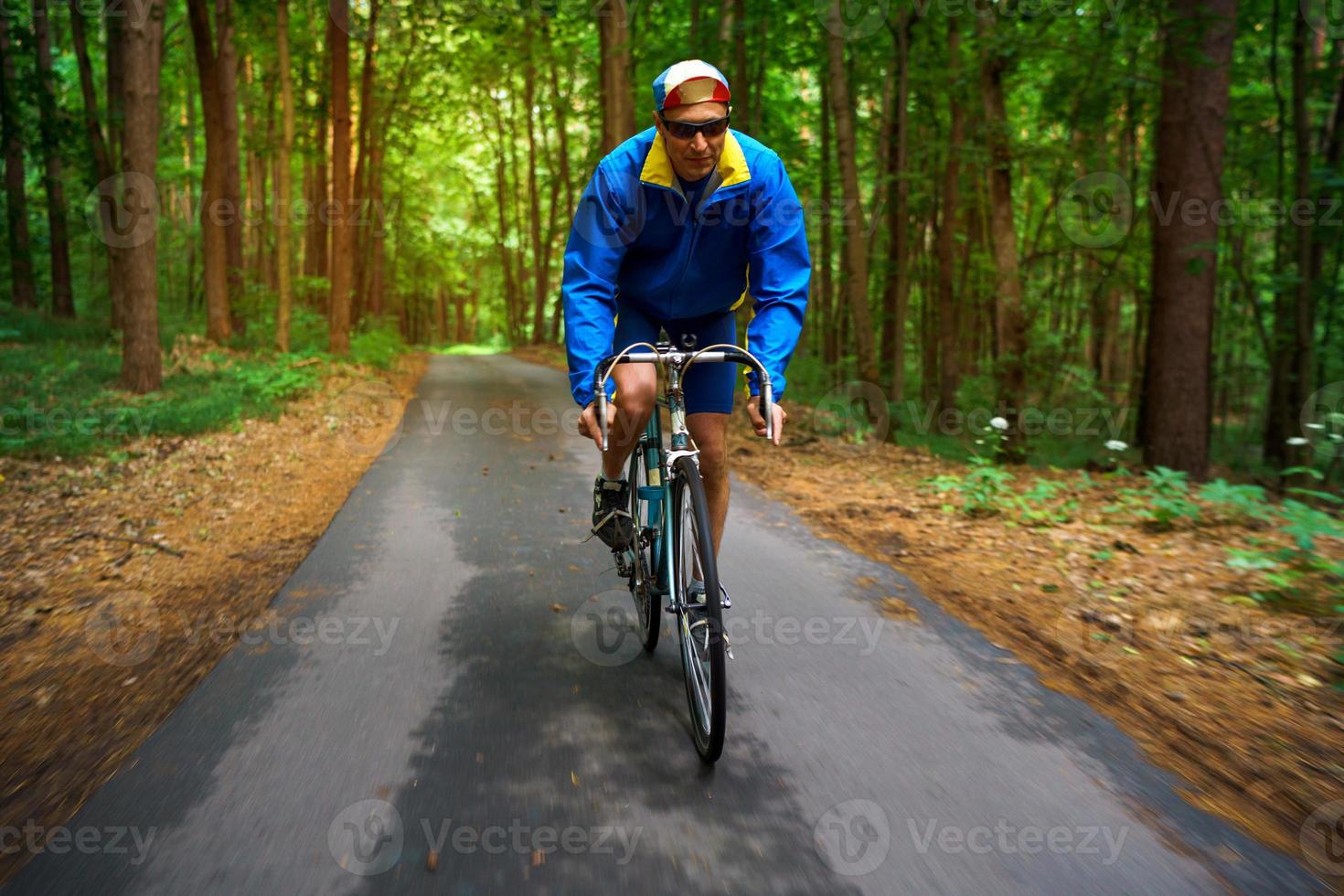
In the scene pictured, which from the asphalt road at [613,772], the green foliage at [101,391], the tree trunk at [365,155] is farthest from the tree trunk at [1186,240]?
the tree trunk at [365,155]

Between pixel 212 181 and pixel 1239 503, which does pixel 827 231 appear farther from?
pixel 1239 503

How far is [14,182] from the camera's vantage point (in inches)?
600

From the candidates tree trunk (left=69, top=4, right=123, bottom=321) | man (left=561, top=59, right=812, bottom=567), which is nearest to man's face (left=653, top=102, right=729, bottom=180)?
man (left=561, top=59, right=812, bottom=567)

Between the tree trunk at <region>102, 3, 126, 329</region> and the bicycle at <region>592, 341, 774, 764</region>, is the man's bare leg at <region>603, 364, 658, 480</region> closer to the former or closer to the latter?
the bicycle at <region>592, 341, 774, 764</region>

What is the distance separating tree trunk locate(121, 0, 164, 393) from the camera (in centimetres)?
981

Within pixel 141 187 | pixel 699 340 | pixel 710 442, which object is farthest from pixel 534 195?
pixel 710 442

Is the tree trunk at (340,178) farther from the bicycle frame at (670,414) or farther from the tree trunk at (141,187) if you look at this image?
the bicycle frame at (670,414)

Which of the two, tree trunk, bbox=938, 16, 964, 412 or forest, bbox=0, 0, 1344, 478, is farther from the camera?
tree trunk, bbox=938, 16, 964, 412

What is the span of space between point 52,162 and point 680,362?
19.1 metres

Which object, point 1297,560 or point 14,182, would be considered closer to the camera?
point 1297,560

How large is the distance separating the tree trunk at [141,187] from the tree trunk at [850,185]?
8.37 meters

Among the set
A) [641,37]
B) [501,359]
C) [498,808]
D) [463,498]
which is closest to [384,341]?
[501,359]

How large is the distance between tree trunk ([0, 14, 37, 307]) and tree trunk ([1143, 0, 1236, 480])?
1733 centimetres

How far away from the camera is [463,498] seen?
674 centimetres
